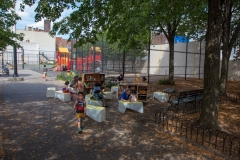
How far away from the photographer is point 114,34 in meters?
9.34

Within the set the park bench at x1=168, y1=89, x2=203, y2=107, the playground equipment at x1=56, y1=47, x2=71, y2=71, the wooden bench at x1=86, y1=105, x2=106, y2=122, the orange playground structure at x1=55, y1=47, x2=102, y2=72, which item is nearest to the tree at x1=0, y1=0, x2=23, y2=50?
the wooden bench at x1=86, y1=105, x2=106, y2=122

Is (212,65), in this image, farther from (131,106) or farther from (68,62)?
(68,62)

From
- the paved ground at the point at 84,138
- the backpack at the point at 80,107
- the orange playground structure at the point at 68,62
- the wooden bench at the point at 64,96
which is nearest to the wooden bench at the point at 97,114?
the paved ground at the point at 84,138

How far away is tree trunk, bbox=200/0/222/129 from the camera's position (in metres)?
5.81

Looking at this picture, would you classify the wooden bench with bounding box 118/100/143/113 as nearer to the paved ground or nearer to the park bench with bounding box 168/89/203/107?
the paved ground

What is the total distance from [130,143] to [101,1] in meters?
5.30

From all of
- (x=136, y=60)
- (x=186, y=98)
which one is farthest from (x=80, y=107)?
(x=136, y=60)

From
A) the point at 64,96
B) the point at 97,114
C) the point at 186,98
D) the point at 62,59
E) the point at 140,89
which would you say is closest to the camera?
the point at 97,114

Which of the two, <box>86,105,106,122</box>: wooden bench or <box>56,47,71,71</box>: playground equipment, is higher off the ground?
<box>56,47,71,71</box>: playground equipment

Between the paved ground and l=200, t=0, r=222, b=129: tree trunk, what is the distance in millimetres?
1570

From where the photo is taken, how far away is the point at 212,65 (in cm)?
592

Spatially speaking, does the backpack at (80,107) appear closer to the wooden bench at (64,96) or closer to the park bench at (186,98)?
the park bench at (186,98)

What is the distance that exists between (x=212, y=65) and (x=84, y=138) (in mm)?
4239

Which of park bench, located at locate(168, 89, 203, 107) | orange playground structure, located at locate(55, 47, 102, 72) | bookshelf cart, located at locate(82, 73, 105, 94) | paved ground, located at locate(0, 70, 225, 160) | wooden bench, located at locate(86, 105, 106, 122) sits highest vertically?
orange playground structure, located at locate(55, 47, 102, 72)
